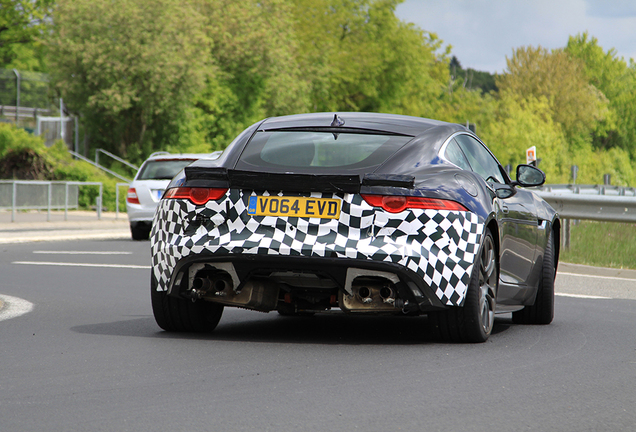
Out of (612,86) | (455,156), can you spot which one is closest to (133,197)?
(455,156)

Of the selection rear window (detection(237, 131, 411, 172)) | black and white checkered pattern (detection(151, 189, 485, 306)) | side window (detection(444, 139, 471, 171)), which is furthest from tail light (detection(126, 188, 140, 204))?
black and white checkered pattern (detection(151, 189, 485, 306))

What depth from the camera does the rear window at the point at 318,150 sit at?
630 centimetres

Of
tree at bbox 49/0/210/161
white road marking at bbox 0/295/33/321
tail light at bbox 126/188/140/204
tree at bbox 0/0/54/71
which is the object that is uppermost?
tree at bbox 0/0/54/71

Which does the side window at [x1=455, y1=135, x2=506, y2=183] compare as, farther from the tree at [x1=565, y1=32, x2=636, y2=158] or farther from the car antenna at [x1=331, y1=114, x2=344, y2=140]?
the tree at [x1=565, y1=32, x2=636, y2=158]

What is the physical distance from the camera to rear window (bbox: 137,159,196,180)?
19.6 m

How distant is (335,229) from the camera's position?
6055 millimetres

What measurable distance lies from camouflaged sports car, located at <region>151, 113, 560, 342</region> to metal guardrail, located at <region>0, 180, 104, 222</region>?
66.7ft

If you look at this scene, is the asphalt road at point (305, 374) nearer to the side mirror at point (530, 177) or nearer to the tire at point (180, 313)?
the tire at point (180, 313)

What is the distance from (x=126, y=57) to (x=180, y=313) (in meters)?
30.7

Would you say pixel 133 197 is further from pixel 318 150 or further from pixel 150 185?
pixel 318 150

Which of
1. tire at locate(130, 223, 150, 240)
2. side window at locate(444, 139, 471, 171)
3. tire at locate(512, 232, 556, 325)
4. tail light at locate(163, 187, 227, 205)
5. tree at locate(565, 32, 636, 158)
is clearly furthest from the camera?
A: tree at locate(565, 32, 636, 158)

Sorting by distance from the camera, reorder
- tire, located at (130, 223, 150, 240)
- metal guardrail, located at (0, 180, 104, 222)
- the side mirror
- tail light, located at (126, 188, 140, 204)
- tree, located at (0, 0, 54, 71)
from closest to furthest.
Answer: the side mirror, tail light, located at (126, 188, 140, 204), tire, located at (130, 223, 150, 240), metal guardrail, located at (0, 180, 104, 222), tree, located at (0, 0, 54, 71)

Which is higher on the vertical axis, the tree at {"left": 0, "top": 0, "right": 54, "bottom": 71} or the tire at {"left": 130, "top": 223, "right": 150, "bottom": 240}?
the tree at {"left": 0, "top": 0, "right": 54, "bottom": 71}

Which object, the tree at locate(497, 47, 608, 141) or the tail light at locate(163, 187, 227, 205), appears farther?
the tree at locate(497, 47, 608, 141)
